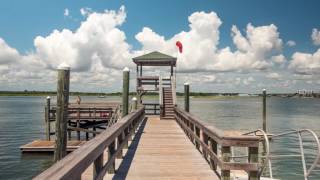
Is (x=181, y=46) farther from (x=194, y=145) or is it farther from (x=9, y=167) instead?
(x=194, y=145)

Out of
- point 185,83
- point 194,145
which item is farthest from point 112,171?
point 185,83

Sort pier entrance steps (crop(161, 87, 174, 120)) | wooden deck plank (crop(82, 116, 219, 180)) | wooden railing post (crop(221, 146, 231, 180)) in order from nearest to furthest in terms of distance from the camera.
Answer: wooden railing post (crop(221, 146, 231, 180)) → wooden deck plank (crop(82, 116, 219, 180)) → pier entrance steps (crop(161, 87, 174, 120))

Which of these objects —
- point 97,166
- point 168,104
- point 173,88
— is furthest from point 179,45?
point 97,166

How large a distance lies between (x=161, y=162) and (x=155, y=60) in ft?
65.2

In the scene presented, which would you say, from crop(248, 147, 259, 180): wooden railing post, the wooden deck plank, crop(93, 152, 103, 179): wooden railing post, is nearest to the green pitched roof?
the wooden deck plank

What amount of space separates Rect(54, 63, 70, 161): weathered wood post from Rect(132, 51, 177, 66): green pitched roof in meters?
20.5

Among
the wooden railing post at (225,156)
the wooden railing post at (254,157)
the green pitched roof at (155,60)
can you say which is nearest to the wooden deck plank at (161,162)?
the wooden railing post at (225,156)

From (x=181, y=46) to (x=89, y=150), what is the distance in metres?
22.3

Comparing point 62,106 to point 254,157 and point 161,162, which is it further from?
point 254,157

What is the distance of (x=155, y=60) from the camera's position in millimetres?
27969

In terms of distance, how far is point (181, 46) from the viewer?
26.6 m

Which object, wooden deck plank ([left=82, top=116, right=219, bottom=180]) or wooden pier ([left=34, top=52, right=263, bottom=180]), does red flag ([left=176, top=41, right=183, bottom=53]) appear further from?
wooden deck plank ([left=82, top=116, right=219, bottom=180])

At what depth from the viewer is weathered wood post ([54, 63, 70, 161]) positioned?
7.29 meters

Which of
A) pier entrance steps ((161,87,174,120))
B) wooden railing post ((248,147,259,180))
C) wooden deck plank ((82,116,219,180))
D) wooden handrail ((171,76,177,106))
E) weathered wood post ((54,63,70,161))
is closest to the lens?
wooden railing post ((248,147,259,180))
